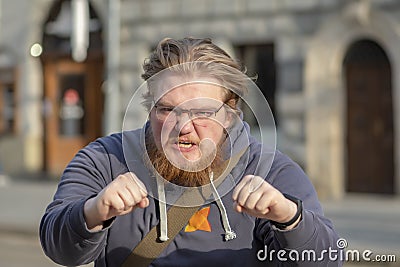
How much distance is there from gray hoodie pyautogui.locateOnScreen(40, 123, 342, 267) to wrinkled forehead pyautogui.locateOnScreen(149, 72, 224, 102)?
0.17m

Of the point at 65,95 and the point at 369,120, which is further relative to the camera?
the point at 65,95

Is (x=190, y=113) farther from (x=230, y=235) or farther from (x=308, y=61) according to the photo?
(x=308, y=61)

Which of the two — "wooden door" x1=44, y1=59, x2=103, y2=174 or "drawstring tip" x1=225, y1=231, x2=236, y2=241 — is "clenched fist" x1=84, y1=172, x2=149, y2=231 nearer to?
"drawstring tip" x1=225, y1=231, x2=236, y2=241

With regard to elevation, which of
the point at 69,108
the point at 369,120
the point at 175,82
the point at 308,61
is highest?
the point at 308,61

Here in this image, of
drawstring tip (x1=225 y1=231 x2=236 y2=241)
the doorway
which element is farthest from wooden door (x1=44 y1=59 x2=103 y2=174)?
drawstring tip (x1=225 y1=231 x2=236 y2=241)

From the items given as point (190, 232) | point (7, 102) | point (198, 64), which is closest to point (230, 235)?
point (190, 232)

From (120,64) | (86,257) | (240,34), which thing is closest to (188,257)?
(86,257)

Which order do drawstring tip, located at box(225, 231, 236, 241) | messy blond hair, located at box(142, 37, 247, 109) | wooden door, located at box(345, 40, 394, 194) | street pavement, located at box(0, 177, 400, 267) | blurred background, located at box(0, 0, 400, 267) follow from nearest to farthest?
messy blond hair, located at box(142, 37, 247, 109) → drawstring tip, located at box(225, 231, 236, 241) → street pavement, located at box(0, 177, 400, 267) → blurred background, located at box(0, 0, 400, 267) → wooden door, located at box(345, 40, 394, 194)

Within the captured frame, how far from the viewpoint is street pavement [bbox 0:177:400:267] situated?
8.11 m

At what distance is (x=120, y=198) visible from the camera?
5.25 feet

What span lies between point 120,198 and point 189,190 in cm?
25

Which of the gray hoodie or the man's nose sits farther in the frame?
the gray hoodie

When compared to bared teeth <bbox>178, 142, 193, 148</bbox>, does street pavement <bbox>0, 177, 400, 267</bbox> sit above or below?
below

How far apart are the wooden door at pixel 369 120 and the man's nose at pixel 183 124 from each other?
36.3ft
